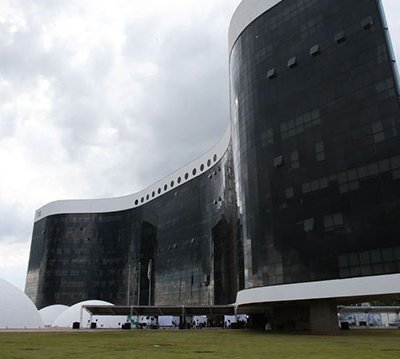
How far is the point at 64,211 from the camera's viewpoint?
134 meters

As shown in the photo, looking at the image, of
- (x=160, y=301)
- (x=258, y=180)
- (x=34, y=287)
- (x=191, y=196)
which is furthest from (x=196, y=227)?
(x=34, y=287)

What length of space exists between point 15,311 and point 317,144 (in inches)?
1947

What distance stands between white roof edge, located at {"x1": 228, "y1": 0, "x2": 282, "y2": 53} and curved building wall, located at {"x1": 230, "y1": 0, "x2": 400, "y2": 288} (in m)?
0.21

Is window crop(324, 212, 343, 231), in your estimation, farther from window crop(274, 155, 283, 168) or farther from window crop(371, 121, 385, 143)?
window crop(274, 155, 283, 168)

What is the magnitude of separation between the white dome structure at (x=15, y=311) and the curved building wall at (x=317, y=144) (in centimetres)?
3653


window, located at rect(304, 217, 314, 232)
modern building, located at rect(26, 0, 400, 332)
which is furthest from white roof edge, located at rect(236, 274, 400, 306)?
window, located at rect(304, 217, 314, 232)

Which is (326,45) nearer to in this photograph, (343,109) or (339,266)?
(343,109)

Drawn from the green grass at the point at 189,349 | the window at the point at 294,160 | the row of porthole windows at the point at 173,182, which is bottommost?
the green grass at the point at 189,349

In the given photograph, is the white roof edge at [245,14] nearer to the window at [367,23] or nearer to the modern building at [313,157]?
the modern building at [313,157]

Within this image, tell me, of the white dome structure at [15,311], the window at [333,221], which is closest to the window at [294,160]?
the window at [333,221]

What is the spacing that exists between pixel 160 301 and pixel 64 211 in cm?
4851

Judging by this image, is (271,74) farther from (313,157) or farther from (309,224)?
(309,224)

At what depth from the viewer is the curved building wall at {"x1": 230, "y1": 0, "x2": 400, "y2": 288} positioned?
38875mm

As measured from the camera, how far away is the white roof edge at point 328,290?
120 feet
